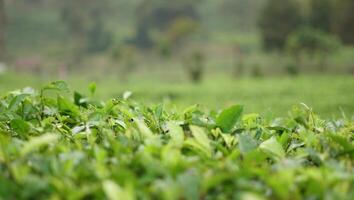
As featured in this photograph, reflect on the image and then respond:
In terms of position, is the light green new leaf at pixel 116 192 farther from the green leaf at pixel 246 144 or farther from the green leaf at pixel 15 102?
the green leaf at pixel 15 102

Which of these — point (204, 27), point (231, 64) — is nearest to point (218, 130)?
point (231, 64)

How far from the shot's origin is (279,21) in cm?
2719

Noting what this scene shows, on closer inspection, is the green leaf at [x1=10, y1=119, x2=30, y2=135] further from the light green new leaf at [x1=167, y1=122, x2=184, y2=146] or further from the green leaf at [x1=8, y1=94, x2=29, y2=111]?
the light green new leaf at [x1=167, y1=122, x2=184, y2=146]

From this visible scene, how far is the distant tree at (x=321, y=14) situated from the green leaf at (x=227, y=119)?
2742 cm

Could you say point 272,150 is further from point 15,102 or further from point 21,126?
point 15,102

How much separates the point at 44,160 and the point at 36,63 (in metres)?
32.1

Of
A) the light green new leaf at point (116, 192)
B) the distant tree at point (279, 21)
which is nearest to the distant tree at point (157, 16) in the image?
the distant tree at point (279, 21)

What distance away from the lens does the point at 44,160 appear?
0.92 metres

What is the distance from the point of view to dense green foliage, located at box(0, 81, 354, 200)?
83 centimetres

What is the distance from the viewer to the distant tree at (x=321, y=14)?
1070 inches

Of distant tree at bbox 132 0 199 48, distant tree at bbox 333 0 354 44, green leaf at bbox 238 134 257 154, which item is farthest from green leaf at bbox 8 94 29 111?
distant tree at bbox 132 0 199 48

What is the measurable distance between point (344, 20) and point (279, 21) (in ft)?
11.7

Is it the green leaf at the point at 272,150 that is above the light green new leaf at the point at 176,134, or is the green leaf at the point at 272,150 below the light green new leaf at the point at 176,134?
below

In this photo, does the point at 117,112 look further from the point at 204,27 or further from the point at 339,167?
the point at 204,27
